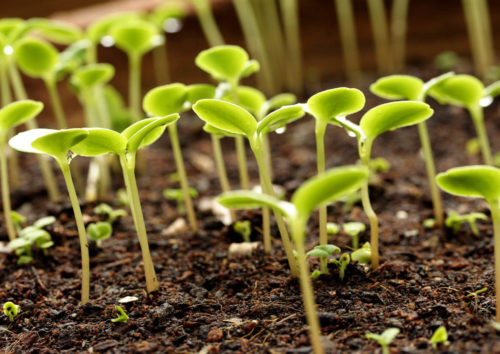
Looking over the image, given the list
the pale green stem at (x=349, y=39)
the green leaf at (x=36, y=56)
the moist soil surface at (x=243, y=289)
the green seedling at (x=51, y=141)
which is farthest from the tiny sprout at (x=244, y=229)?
the pale green stem at (x=349, y=39)

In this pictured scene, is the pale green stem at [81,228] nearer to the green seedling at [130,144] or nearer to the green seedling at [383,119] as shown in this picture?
the green seedling at [130,144]

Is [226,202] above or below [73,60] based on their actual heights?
below

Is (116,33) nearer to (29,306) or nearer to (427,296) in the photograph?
(29,306)

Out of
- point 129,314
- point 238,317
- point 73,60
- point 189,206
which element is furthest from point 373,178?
point 73,60

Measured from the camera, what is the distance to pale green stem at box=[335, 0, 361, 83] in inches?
95.2

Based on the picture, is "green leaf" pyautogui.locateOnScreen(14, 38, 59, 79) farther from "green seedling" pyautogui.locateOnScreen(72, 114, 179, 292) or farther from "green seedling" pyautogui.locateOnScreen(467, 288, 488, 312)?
"green seedling" pyautogui.locateOnScreen(467, 288, 488, 312)

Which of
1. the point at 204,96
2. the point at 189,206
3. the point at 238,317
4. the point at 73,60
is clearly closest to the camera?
the point at 238,317

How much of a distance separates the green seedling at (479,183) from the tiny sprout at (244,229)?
54 cm

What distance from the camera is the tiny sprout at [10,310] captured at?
935 mm

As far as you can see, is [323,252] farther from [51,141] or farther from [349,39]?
[349,39]

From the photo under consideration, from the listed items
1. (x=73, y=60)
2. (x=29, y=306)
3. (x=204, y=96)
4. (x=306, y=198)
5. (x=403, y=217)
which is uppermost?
(x=73, y=60)

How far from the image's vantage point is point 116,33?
1.49m

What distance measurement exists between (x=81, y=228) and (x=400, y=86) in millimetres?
730

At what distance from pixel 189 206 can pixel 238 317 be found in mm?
465
